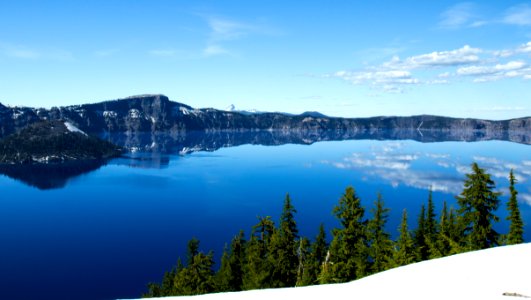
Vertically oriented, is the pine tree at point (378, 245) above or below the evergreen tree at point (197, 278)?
above

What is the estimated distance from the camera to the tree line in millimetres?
33469

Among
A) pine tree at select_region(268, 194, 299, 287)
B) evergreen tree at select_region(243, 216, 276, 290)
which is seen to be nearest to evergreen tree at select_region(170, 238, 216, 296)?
evergreen tree at select_region(243, 216, 276, 290)

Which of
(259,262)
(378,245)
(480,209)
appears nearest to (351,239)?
(378,245)

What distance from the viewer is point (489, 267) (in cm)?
1398

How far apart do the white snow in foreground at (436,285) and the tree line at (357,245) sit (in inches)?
584

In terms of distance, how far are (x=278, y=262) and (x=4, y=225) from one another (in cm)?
11350

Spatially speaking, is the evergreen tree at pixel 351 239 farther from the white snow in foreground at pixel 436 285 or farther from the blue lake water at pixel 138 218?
the blue lake water at pixel 138 218

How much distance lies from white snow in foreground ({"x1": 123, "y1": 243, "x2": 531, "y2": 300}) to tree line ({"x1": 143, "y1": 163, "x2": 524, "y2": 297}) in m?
14.8

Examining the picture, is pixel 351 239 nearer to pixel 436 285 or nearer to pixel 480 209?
pixel 480 209

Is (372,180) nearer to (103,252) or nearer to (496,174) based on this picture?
(496,174)

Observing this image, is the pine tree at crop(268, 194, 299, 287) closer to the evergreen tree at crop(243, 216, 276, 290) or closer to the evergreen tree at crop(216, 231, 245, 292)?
the evergreen tree at crop(243, 216, 276, 290)

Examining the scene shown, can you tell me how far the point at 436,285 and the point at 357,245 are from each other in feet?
82.7

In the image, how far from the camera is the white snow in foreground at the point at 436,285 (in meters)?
11.6

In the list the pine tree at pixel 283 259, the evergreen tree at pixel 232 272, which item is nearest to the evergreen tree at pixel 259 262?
the pine tree at pixel 283 259
